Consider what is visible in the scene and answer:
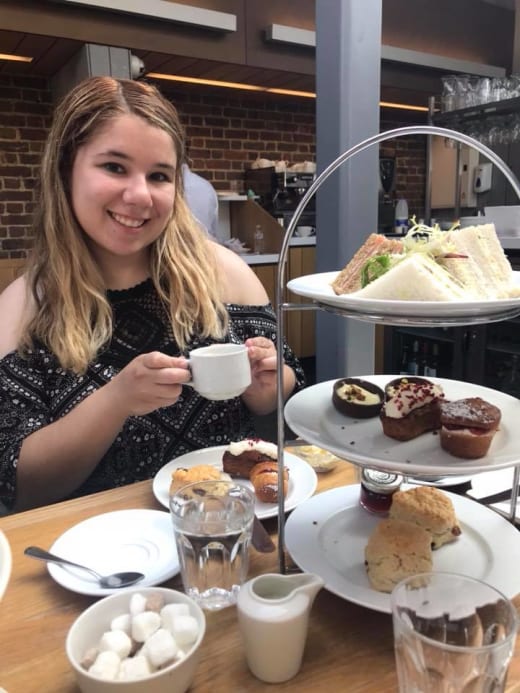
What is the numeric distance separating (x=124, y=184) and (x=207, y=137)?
146 inches

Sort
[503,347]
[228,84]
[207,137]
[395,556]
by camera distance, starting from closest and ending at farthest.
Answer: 1. [395,556]
2. [503,347]
3. [228,84]
4. [207,137]

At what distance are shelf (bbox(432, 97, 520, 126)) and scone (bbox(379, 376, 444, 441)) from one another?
2793mm

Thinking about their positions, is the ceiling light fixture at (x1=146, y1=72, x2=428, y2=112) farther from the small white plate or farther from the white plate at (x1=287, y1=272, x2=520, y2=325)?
the white plate at (x1=287, y1=272, x2=520, y2=325)

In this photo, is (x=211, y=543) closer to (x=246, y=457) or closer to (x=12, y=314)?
(x=246, y=457)

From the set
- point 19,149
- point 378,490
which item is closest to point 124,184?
point 378,490

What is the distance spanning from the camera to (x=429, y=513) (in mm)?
760

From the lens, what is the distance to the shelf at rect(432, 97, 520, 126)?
120 inches

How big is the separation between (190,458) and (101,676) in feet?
1.86

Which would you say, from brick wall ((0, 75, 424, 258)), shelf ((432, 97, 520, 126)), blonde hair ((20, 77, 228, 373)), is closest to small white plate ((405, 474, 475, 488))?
blonde hair ((20, 77, 228, 373))

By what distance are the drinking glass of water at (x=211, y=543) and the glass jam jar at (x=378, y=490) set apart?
215mm

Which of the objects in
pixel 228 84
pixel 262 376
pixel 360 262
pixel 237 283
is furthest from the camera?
pixel 228 84

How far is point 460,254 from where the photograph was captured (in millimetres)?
756

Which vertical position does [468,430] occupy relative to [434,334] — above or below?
above

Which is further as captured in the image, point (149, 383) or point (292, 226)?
point (149, 383)
